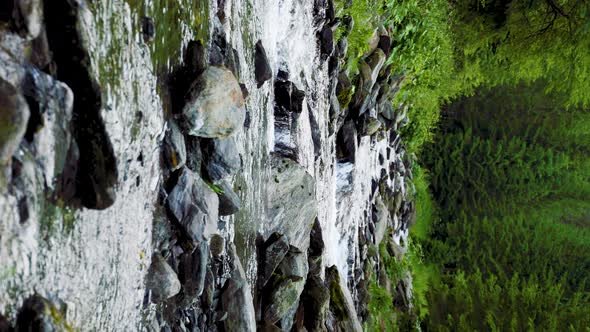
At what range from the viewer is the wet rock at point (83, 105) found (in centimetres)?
125

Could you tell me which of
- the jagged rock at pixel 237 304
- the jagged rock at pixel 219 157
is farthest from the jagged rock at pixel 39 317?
the jagged rock at pixel 237 304

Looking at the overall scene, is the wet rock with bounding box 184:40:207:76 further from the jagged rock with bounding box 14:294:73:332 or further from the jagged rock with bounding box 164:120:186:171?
the jagged rock with bounding box 14:294:73:332

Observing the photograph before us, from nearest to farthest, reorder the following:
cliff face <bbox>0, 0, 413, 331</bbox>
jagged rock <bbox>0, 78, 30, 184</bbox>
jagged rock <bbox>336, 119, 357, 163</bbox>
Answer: jagged rock <bbox>0, 78, 30, 184</bbox> < cliff face <bbox>0, 0, 413, 331</bbox> < jagged rock <bbox>336, 119, 357, 163</bbox>

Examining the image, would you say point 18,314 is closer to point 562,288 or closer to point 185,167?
point 185,167

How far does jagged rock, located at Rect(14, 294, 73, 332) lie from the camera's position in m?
1.13

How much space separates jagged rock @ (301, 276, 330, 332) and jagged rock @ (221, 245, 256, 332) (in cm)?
111

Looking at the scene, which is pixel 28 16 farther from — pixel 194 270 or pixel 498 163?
pixel 498 163

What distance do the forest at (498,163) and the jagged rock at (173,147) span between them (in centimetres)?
479

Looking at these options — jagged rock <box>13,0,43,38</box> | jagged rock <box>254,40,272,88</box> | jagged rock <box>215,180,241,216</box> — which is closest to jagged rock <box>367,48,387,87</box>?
jagged rock <box>254,40,272,88</box>

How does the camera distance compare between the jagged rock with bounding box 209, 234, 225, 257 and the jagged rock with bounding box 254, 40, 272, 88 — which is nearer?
the jagged rock with bounding box 209, 234, 225, 257

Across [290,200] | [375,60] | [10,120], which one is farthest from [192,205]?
[375,60]

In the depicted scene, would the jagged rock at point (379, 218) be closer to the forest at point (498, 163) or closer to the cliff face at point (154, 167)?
the forest at point (498, 163)

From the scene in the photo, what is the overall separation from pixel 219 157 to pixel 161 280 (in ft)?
1.69

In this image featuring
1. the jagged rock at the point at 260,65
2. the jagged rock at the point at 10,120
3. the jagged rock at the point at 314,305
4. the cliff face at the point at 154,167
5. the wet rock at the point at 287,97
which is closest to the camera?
the jagged rock at the point at 10,120
